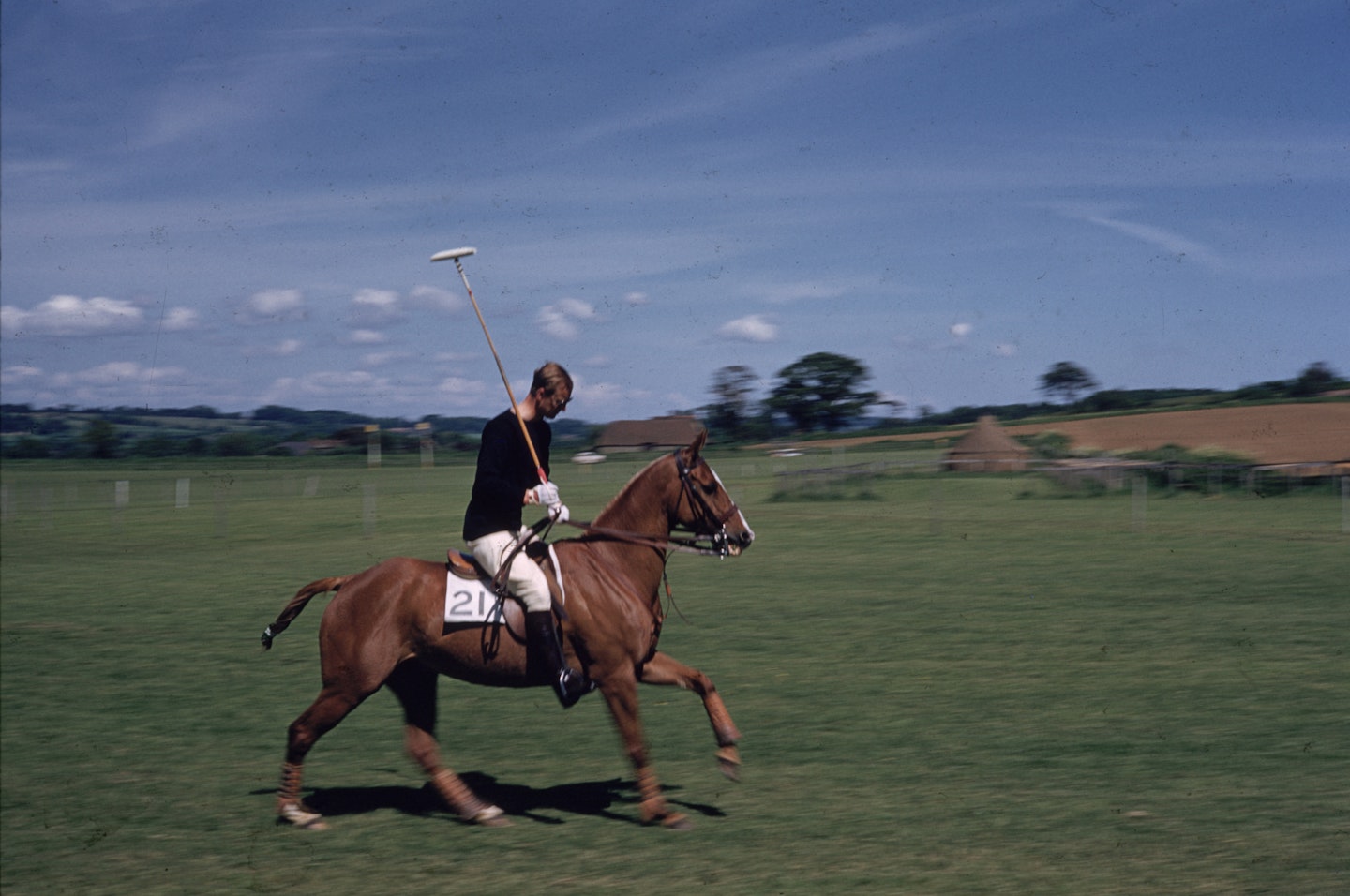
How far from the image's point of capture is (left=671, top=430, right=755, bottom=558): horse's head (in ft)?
24.3

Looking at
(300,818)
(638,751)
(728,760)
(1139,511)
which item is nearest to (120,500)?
(1139,511)

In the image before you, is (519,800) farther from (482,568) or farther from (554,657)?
(482,568)

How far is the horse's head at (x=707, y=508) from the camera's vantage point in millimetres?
7422

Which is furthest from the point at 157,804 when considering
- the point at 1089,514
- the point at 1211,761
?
the point at 1089,514

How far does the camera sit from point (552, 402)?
7098 mm

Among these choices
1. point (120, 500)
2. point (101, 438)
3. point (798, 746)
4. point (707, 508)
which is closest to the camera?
point (707, 508)

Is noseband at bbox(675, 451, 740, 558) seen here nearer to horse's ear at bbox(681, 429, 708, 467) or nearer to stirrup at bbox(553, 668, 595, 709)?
horse's ear at bbox(681, 429, 708, 467)

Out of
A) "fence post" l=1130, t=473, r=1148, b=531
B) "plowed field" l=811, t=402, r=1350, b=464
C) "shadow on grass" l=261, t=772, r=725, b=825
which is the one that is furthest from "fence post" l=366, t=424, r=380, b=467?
"shadow on grass" l=261, t=772, r=725, b=825

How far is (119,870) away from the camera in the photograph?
6.41 m

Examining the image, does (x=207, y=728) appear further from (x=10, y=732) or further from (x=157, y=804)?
(x=157, y=804)

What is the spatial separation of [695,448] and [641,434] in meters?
33.3

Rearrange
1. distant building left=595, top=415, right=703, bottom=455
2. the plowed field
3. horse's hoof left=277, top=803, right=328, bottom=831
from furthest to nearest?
the plowed field, distant building left=595, top=415, right=703, bottom=455, horse's hoof left=277, top=803, right=328, bottom=831

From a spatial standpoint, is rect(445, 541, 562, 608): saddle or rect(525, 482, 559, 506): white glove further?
rect(445, 541, 562, 608): saddle

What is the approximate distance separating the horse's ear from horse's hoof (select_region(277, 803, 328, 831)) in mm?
3184
